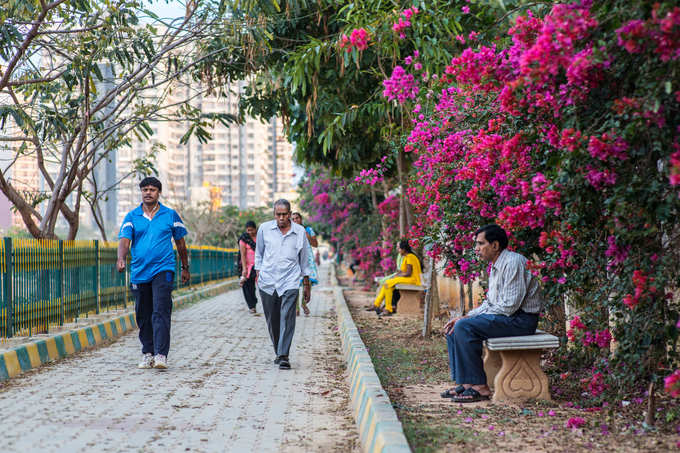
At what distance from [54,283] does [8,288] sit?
5.26ft

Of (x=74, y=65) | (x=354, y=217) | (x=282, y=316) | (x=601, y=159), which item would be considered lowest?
(x=282, y=316)

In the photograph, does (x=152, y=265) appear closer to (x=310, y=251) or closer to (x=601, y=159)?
(x=310, y=251)

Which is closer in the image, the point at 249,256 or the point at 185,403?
the point at 185,403

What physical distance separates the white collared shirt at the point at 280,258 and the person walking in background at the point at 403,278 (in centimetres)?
622

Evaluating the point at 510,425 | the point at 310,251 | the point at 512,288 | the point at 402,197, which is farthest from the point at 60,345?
the point at 402,197

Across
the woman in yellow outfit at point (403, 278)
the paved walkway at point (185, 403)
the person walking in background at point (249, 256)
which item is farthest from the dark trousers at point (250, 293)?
the paved walkway at point (185, 403)

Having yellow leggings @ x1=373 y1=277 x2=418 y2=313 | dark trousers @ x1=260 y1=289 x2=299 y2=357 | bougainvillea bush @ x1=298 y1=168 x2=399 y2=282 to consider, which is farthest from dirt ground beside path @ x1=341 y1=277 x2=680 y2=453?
bougainvillea bush @ x1=298 y1=168 x2=399 y2=282

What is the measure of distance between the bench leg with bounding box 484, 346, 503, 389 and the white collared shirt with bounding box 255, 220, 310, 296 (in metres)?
2.54

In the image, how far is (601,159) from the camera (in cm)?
445

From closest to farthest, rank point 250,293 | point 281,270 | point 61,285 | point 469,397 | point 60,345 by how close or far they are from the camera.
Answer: point 469,397 < point 281,270 < point 60,345 < point 61,285 < point 250,293

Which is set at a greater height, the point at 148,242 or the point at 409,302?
the point at 148,242

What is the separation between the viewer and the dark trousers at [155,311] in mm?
8383

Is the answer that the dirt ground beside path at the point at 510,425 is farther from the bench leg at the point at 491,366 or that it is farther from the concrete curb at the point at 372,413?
the bench leg at the point at 491,366

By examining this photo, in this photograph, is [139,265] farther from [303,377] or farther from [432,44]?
[432,44]
